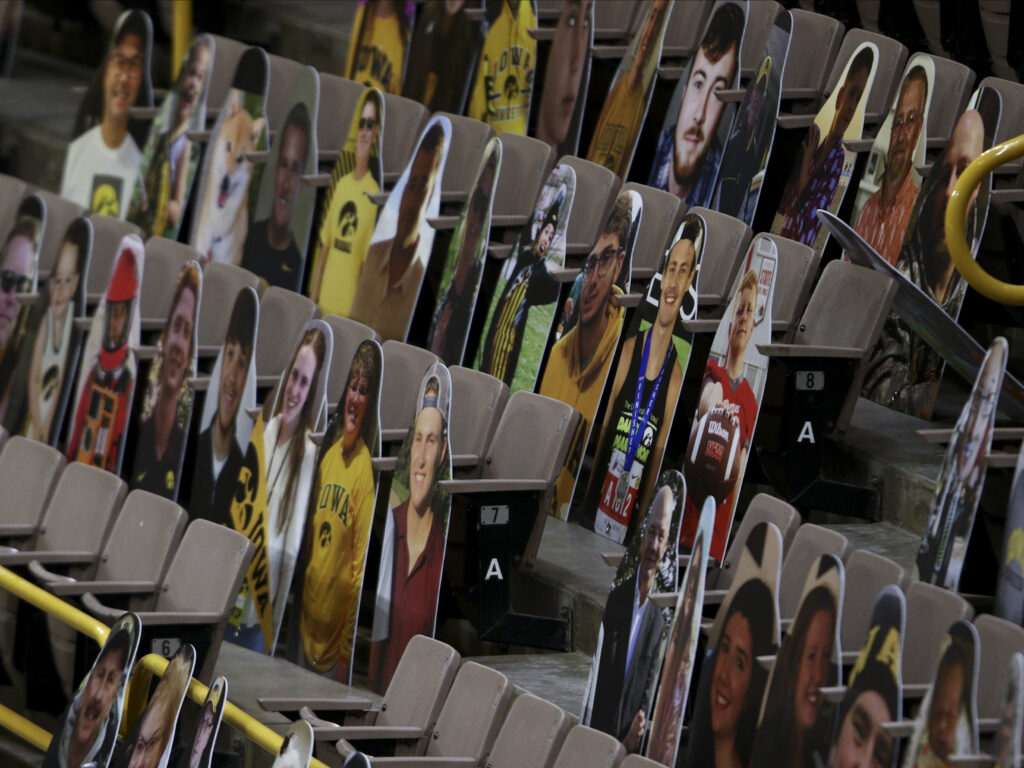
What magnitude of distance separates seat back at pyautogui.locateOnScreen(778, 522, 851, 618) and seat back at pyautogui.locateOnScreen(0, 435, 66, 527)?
3.62ft

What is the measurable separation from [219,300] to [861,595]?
1342 mm

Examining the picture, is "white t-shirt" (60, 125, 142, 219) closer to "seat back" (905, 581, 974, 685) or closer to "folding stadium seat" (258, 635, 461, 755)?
"folding stadium seat" (258, 635, 461, 755)

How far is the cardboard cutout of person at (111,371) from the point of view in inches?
116

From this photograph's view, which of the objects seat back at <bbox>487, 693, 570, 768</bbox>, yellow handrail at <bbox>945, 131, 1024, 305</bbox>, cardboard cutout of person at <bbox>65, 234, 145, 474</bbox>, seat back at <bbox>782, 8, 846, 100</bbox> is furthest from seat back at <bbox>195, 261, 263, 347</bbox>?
yellow handrail at <bbox>945, 131, 1024, 305</bbox>

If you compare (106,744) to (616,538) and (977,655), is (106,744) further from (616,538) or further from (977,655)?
(977,655)

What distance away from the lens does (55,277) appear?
3.15 meters

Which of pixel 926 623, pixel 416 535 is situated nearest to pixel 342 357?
pixel 416 535

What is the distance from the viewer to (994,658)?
5.84ft

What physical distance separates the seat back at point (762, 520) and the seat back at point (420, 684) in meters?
0.31

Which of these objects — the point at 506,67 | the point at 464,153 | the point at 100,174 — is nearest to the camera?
the point at 464,153

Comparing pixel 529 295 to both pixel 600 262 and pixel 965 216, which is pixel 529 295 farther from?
pixel 965 216

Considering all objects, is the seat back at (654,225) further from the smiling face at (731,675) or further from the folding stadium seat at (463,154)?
the smiling face at (731,675)

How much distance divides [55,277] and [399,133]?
61 cm

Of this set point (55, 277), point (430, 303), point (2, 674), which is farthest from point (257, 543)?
point (55, 277)
